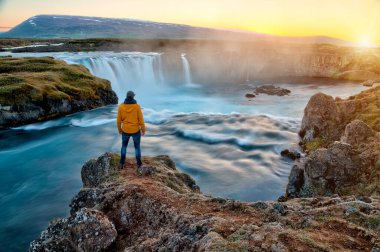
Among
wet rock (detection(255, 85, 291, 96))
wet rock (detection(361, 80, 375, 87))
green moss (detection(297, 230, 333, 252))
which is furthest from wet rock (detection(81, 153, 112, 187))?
wet rock (detection(361, 80, 375, 87))

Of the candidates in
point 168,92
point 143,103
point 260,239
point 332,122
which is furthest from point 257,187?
point 168,92

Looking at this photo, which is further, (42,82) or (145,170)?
(42,82)

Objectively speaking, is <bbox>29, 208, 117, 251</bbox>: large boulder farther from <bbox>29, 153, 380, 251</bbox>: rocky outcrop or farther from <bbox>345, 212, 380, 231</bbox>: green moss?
<bbox>345, 212, 380, 231</bbox>: green moss

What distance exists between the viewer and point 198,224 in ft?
27.7

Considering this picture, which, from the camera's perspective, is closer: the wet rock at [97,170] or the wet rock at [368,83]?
the wet rock at [97,170]

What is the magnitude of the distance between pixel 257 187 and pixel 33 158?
19591 millimetres

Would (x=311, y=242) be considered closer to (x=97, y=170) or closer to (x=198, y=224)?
(x=198, y=224)

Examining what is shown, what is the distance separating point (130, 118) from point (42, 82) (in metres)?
33.1

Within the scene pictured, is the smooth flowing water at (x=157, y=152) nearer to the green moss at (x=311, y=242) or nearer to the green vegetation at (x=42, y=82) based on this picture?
the green vegetation at (x=42, y=82)

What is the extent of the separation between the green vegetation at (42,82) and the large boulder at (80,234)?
1209 inches

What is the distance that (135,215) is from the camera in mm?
10227

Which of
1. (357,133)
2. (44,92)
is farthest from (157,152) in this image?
(44,92)

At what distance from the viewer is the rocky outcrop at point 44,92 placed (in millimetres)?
35969

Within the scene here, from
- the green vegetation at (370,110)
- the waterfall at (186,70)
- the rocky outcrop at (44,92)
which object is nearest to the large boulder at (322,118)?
the green vegetation at (370,110)
